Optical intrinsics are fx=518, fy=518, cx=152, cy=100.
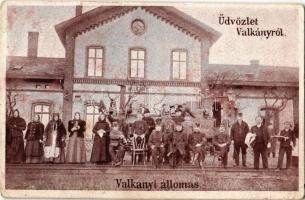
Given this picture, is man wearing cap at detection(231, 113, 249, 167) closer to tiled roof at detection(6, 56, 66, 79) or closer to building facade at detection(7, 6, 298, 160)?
building facade at detection(7, 6, 298, 160)

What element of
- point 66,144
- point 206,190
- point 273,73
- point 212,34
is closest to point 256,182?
point 206,190

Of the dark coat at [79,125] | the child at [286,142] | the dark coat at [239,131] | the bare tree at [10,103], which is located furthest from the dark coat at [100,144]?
the child at [286,142]

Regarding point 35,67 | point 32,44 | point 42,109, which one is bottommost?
point 42,109

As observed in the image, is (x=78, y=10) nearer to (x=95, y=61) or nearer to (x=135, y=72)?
(x=95, y=61)

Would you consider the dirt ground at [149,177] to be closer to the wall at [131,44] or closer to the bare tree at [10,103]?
the bare tree at [10,103]

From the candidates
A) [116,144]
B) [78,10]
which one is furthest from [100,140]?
[78,10]

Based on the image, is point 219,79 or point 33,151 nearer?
point 33,151
